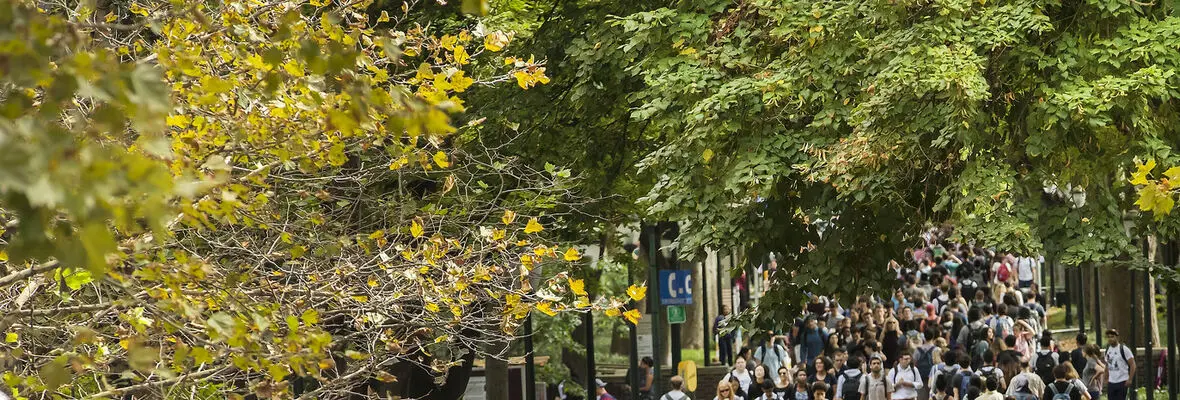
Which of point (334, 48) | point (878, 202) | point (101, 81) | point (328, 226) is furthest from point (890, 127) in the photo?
point (101, 81)

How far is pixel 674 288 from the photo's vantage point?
68.9ft

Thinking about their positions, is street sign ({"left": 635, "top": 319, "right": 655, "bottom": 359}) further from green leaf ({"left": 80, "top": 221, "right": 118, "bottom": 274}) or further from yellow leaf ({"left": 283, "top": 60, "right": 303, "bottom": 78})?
green leaf ({"left": 80, "top": 221, "right": 118, "bottom": 274})

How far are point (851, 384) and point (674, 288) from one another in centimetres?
248

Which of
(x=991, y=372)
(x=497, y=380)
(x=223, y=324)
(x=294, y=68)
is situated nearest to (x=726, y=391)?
(x=991, y=372)

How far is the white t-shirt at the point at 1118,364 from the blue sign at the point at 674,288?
5.03 meters

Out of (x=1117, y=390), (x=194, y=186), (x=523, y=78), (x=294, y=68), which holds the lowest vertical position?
(x=1117, y=390)

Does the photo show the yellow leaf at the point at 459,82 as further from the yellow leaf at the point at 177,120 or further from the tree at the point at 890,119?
the tree at the point at 890,119

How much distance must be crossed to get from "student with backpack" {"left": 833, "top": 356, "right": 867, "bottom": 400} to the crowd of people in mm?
12

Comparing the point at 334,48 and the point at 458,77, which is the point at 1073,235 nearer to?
the point at 458,77

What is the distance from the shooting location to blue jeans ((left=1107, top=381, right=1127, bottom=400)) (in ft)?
67.1

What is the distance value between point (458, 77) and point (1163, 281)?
8.34m

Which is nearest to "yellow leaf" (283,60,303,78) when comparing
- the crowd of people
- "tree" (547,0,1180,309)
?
"tree" (547,0,1180,309)

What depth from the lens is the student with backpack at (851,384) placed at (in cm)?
1997

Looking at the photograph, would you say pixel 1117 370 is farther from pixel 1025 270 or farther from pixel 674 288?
pixel 1025 270
